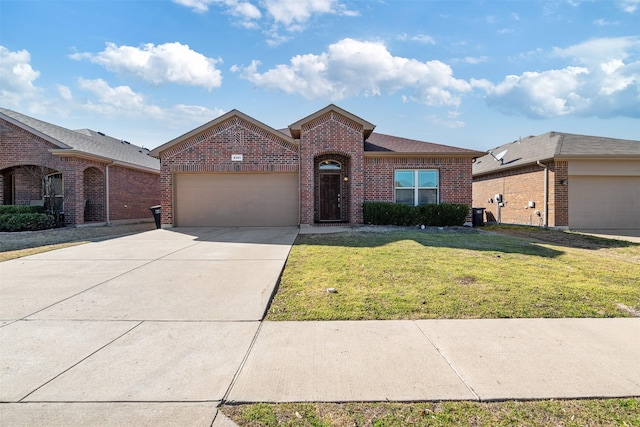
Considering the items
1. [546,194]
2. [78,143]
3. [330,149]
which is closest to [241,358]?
[330,149]

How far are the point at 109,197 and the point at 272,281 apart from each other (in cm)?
1420

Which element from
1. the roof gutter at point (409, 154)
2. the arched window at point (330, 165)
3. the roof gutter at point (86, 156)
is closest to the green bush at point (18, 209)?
the roof gutter at point (86, 156)

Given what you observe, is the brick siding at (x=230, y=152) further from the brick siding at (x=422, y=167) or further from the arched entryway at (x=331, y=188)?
the brick siding at (x=422, y=167)

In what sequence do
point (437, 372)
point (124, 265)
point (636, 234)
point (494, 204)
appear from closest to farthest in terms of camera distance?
point (437, 372) < point (124, 265) < point (636, 234) < point (494, 204)

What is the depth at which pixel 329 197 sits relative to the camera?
49.3 ft

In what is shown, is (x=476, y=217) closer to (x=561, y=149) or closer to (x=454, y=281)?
(x=561, y=149)

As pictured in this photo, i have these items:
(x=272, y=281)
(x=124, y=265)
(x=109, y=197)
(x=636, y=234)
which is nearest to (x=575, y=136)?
(x=636, y=234)

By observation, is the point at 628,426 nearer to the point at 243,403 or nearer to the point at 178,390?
the point at 243,403

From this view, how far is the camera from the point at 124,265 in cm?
673

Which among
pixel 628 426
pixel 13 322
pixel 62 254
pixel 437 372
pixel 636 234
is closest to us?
pixel 628 426

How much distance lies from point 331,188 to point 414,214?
3.94m

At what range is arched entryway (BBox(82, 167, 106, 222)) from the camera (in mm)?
15734

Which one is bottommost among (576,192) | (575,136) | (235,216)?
(235,216)

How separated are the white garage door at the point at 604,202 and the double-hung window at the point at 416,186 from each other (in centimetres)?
564
